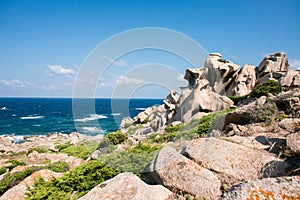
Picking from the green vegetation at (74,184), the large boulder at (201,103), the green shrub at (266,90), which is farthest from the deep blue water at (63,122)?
the green shrub at (266,90)

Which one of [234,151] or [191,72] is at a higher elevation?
[191,72]

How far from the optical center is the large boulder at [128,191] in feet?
15.9

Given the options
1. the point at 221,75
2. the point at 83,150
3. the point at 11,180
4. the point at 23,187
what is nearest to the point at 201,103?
the point at 83,150

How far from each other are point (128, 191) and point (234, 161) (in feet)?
10.00

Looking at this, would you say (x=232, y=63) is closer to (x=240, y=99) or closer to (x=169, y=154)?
(x=240, y=99)

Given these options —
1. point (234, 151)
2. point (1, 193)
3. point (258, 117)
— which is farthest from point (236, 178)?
point (1, 193)

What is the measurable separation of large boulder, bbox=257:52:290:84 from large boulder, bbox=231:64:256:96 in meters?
1.58

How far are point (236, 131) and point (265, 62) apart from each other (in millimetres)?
33903

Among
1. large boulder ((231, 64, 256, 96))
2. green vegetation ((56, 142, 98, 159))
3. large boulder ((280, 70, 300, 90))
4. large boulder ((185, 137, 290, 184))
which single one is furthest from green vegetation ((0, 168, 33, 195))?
large boulder ((231, 64, 256, 96))

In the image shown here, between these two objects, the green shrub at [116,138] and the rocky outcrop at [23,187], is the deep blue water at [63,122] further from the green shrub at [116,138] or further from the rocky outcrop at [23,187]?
the rocky outcrop at [23,187]

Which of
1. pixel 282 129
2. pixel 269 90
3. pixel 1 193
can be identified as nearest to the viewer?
pixel 1 193

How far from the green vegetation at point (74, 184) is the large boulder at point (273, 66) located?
35.9m

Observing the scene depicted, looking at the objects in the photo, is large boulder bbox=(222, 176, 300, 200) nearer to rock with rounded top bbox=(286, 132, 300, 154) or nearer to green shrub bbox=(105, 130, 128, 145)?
rock with rounded top bbox=(286, 132, 300, 154)

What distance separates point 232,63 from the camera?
4072 cm
